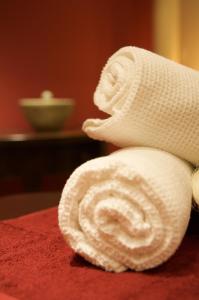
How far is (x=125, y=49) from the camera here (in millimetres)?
A: 728

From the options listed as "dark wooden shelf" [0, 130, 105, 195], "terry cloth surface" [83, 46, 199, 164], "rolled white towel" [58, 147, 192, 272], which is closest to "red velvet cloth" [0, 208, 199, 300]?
"rolled white towel" [58, 147, 192, 272]

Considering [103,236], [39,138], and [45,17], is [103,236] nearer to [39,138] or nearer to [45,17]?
[39,138]

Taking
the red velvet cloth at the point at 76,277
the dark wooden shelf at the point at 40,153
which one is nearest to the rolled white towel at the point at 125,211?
the red velvet cloth at the point at 76,277

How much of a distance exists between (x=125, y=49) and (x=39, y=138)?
1.31 m

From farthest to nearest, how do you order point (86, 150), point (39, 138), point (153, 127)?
point (86, 150) → point (39, 138) → point (153, 127)

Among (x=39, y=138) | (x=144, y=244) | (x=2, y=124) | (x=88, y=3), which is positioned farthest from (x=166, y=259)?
(x=88, y=3)

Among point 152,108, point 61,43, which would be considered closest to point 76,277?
point 152,108

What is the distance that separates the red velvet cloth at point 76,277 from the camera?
49cm

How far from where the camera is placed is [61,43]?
2.42 m

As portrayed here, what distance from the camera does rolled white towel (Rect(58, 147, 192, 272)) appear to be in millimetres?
523

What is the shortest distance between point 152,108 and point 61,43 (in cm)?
187

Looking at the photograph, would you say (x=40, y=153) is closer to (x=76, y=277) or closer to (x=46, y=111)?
(x=46, y=111)

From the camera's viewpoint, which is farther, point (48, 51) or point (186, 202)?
point (48, 51)

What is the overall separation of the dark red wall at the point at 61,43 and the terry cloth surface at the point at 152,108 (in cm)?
171
